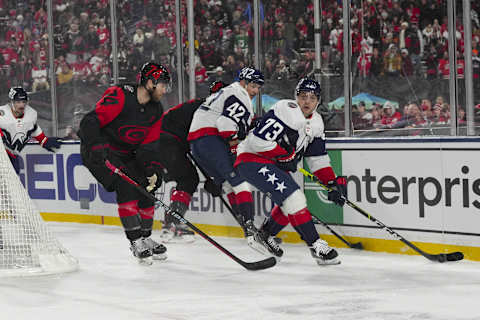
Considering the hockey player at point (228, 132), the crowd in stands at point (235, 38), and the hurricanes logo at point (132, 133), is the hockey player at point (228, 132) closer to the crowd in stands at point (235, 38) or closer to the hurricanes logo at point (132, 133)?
the hurricanes logo at point (132, 133)

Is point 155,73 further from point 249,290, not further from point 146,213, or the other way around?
point 249,290

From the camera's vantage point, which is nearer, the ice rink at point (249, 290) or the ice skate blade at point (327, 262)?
the ice rink at point (249, 290)

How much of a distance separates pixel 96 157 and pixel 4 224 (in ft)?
2.03

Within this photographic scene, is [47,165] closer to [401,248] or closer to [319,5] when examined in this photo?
[319,5]

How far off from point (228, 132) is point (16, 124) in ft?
8.85

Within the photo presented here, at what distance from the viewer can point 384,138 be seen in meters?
5.33

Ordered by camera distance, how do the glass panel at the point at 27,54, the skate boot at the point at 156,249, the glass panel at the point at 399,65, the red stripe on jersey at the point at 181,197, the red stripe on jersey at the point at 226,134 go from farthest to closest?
1. the glass panel at the point at 27,54
2. the glass panel at the point at 399,65
3. the red stripe on jersey at the point at 181,197
4. the red stripe on jersey at the point at 226,134
5. the skate boot at the point at 156,249

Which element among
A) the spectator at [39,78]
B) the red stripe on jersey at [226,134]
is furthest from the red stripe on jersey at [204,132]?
the spectator at [39,78]

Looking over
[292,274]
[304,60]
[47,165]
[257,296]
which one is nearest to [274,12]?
[304,60]

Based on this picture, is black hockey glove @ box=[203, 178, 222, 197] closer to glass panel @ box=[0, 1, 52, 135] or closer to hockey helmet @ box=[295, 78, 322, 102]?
hockey helmet @ box=[295, 78, 322, 102]

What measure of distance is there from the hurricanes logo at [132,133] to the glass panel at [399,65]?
214 centimetres

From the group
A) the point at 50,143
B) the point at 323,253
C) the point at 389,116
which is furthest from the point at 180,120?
the point at 389,116

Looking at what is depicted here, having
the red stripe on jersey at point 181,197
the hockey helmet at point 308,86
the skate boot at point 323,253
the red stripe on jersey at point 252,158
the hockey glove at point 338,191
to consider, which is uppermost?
the hockey helmet at point 308,86

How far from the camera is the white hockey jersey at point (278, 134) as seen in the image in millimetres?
4723
